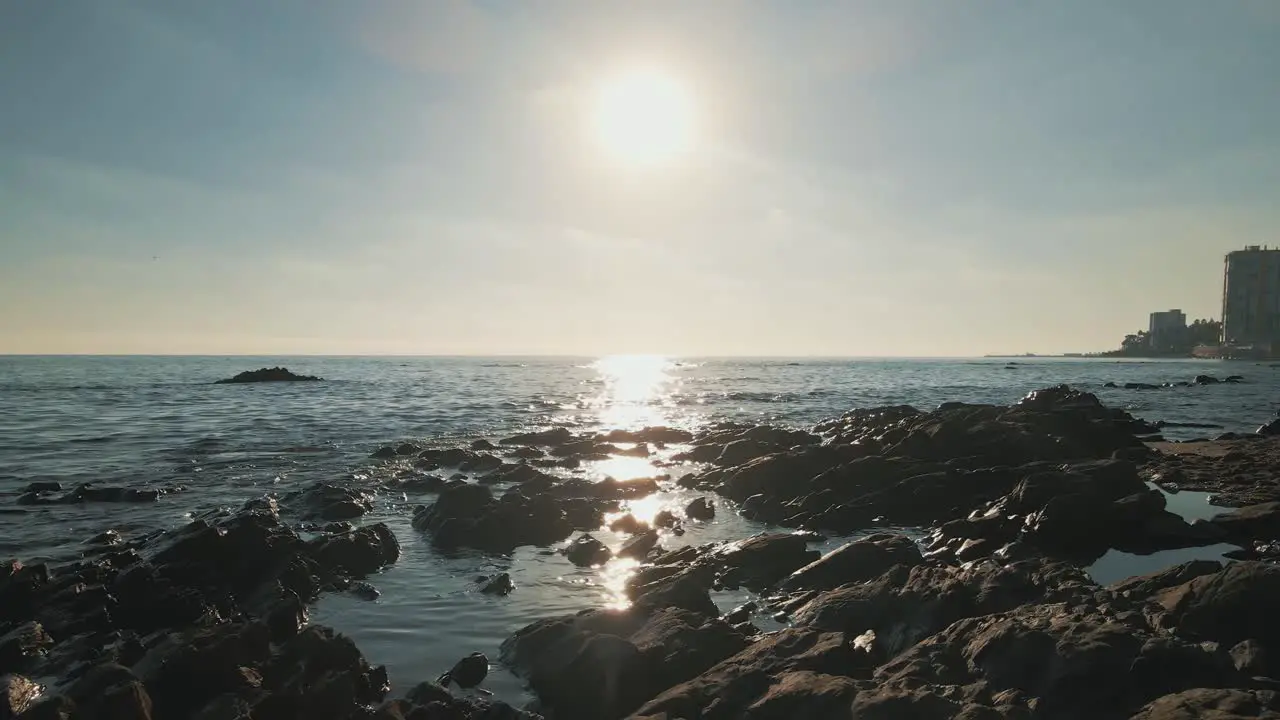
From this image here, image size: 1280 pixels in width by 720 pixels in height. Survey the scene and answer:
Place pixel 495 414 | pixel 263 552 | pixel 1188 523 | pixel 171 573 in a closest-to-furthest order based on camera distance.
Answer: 1. pixel 171 573
2. pixel 263 552
3. pixel 1188 523
4. pixel 495 414

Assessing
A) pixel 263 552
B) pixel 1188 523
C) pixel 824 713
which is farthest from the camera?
pixel 1188 523

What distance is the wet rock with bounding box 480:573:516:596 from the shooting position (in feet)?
40.5

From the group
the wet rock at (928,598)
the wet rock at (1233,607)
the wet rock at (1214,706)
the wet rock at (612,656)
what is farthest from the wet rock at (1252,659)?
the wet rock at (612,656)

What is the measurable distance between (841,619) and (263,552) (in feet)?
34.3

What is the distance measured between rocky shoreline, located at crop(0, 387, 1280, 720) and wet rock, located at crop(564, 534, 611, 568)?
0.22 ft

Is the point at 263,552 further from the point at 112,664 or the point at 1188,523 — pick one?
the point at 1188,523

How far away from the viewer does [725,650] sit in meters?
8.91

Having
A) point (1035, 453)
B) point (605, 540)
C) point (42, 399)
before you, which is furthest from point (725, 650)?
point (42, 399)

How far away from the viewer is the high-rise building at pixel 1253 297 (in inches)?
6270

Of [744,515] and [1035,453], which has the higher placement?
[1035,453]

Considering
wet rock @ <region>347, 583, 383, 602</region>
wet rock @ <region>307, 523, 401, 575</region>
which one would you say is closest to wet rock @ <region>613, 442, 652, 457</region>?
wet rock @ <region>307, 523, 401, 575</region>

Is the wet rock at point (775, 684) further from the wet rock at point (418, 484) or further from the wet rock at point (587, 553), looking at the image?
the wet rock at point (418, 484)

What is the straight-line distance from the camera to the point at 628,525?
17188mm

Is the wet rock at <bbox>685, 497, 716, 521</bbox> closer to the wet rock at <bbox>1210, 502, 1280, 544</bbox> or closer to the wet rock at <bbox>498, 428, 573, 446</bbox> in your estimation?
the wet rock at <bbox>1210, 502, 1280, 544</bbox>
